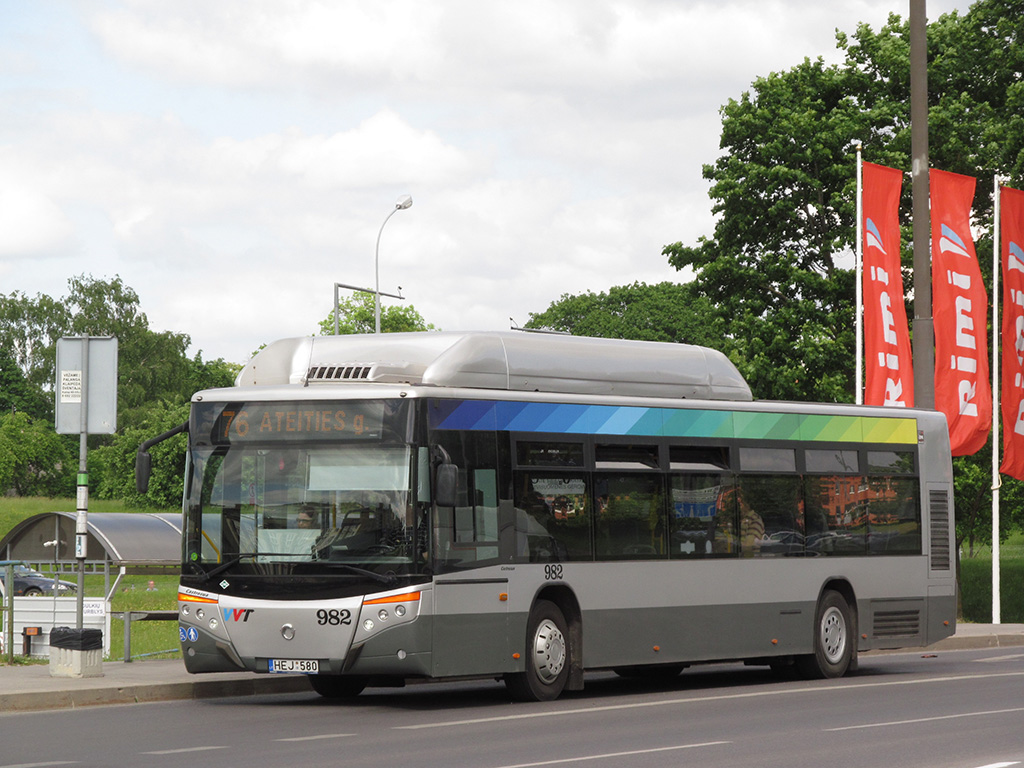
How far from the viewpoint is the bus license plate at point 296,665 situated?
49.3ft

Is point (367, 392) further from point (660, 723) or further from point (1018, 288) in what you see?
point (1018, 288)

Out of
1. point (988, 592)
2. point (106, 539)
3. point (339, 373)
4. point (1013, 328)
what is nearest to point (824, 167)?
point (1013, 328)

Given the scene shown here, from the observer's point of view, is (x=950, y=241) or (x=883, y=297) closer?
(x=883, y=297)

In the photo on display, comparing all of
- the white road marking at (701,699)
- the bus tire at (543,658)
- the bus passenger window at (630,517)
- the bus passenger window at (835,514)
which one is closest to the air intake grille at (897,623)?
the bus passenger window at (835,514)

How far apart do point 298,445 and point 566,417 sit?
2.78 m

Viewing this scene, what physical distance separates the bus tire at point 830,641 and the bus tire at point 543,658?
4235 millimetres

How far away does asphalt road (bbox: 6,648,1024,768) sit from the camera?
11297mm

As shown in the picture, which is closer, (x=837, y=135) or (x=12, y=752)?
(x=12, y=752)

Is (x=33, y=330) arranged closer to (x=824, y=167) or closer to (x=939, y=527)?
(x=824, y=167)

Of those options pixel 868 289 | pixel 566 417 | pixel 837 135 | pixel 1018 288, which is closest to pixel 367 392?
pixel 566 417

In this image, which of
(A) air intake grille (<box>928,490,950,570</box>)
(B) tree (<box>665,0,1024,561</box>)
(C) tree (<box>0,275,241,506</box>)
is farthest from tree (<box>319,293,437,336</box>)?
(A) air intake grille (<box>928,490,950,570</box>)

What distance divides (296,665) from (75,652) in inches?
124

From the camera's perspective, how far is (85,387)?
17922 millimetres

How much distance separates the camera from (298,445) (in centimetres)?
1539
